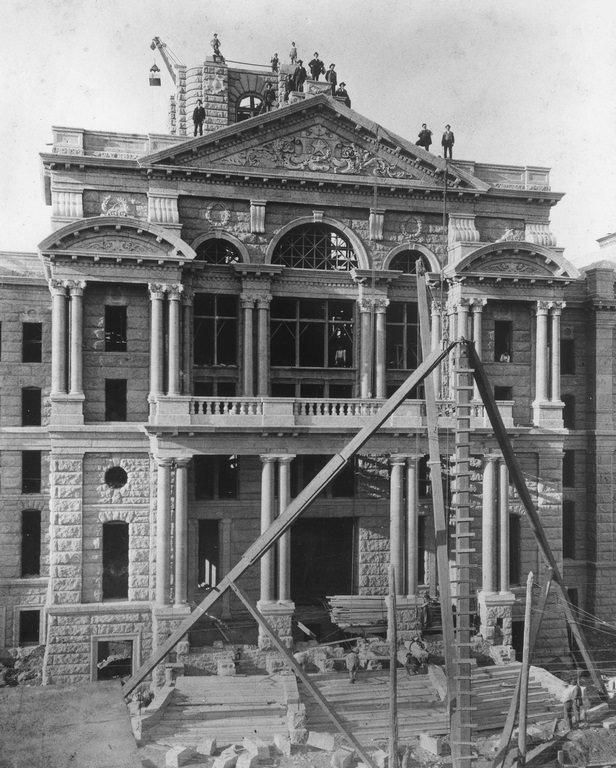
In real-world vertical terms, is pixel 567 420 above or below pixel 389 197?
below

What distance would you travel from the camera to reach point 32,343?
34.0 meters

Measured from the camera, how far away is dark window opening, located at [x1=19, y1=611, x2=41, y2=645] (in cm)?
3319

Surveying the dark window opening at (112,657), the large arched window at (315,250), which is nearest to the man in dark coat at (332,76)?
the large arched window at (315,250)

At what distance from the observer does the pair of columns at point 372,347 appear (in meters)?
33.5

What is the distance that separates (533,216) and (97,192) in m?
19.4

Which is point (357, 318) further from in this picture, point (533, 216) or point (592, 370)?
point (592, 370)

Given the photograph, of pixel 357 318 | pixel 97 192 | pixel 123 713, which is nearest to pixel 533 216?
pixel 357 318

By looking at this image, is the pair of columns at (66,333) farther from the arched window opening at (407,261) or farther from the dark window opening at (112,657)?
the arched window opening at (407,261)

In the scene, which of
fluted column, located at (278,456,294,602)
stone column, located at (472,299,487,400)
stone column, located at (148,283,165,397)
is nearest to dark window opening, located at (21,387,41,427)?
→ stone column, located at (148,283,165,397)

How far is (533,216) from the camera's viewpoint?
1405 inches

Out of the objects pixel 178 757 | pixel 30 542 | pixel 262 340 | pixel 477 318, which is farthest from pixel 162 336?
pixel 178 757

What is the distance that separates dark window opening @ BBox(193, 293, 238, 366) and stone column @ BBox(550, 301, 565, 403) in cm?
1412

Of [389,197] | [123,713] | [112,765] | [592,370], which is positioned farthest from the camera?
[592,370]

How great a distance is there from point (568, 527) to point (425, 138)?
19723mm
